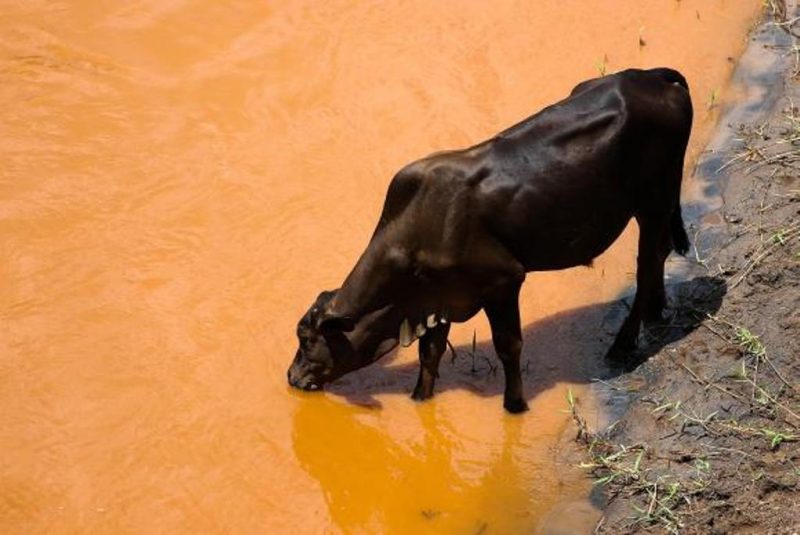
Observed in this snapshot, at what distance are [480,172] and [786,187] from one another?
2949 millimetres

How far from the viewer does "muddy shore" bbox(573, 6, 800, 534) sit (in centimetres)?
661

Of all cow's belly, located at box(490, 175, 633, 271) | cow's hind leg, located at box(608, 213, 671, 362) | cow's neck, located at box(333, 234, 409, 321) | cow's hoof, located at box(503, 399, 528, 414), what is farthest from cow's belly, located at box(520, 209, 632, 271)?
cow's hoof, located at box(503, 399, 528, 414)

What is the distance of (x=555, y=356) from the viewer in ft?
26.8

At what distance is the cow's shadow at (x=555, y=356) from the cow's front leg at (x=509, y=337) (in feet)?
0.91

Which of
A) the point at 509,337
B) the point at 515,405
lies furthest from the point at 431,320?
the point at 515,405

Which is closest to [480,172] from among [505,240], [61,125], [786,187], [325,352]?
[505,240]

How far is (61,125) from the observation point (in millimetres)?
10062

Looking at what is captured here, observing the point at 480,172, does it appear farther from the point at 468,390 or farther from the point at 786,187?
the point at 786,187

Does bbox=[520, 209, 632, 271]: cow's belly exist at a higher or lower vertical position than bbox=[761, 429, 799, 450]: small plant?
higher

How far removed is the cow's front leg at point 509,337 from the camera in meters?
7.27

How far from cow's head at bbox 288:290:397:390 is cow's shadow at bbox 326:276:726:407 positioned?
32 centimetres

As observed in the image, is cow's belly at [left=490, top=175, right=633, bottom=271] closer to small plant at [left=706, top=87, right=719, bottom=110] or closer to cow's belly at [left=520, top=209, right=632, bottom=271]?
cow's belly at [left=520, top=209, right=632, bottom=271]

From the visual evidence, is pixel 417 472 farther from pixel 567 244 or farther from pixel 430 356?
pixel 567 244

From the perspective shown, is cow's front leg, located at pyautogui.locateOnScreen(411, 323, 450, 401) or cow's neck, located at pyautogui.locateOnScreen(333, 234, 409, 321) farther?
cow's front leg, located at pyautogui.locateOnScreen(411, 323, 450, 401)
